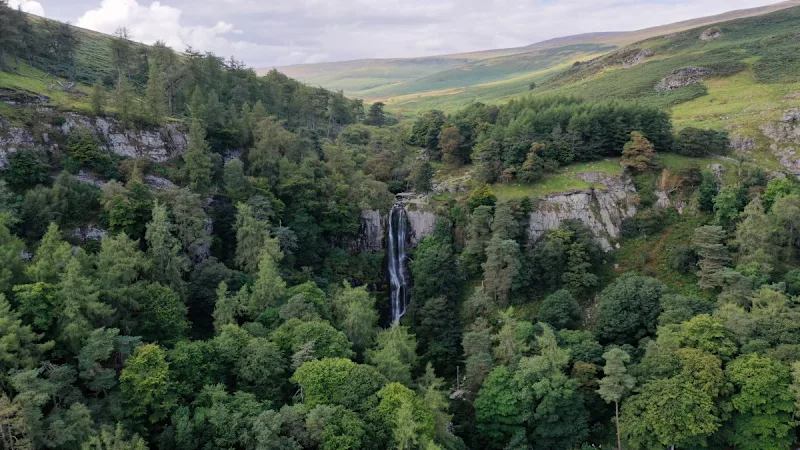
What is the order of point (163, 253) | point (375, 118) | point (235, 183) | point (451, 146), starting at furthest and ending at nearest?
point (375, 118) → point (451, 146) → point (235, 183) → point (163, 253)

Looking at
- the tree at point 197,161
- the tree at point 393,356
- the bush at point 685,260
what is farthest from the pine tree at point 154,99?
the bush at point 685,260

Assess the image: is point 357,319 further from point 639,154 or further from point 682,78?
point 682,78

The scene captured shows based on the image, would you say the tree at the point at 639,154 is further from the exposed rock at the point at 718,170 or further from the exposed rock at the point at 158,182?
the exposed rock at the point at 158,182

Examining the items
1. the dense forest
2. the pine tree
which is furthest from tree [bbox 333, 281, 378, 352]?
the pine tree

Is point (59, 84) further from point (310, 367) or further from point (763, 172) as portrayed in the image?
point (763, 172)

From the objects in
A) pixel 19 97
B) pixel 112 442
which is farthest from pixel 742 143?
pixel 19 97

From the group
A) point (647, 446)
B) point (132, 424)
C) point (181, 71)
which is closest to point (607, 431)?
point (647, 446)

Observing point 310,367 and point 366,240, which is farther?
point 366,240
